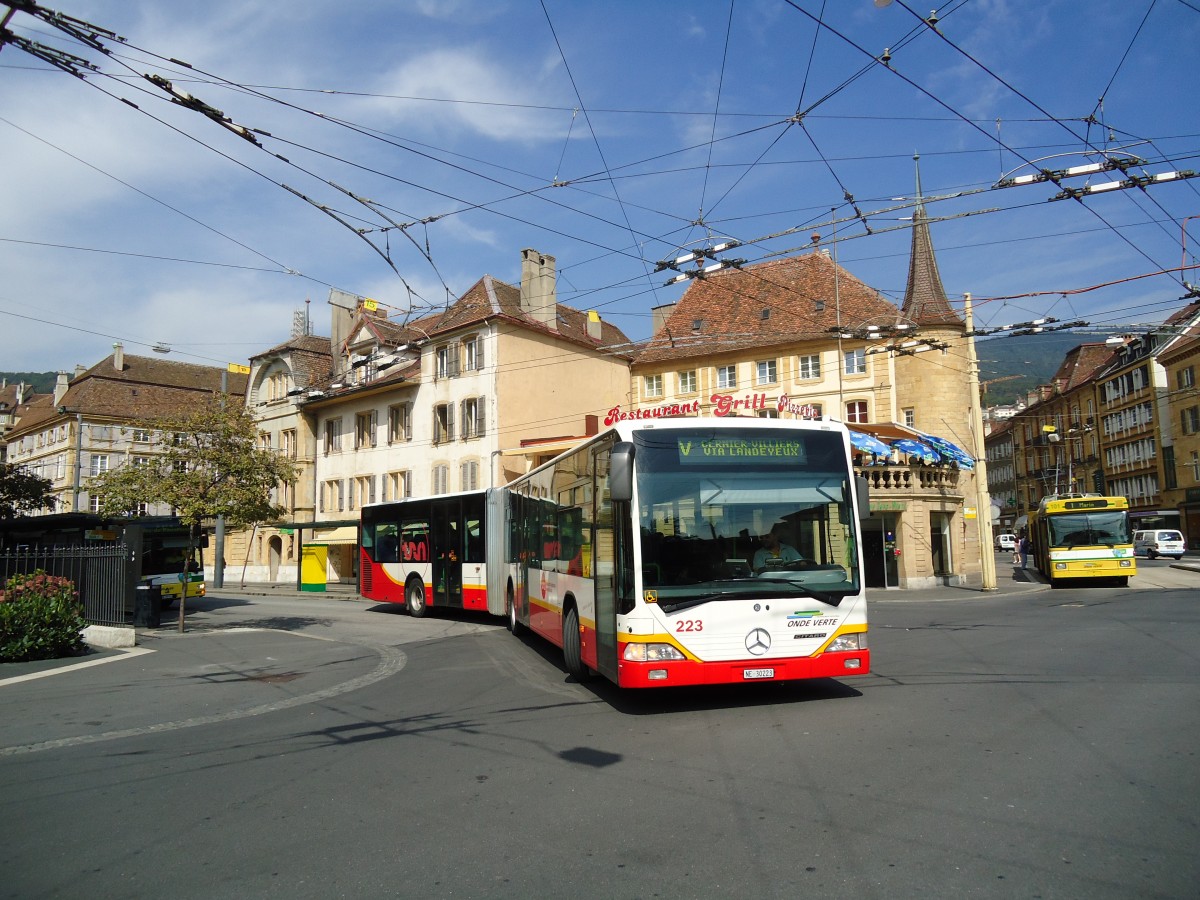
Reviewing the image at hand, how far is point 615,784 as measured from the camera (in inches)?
244

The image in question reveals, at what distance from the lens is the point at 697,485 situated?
880 cm

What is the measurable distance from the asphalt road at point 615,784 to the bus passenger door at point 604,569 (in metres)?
0.60

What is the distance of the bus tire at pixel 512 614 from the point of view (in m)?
17.2

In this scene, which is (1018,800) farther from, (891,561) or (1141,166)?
(891,561)

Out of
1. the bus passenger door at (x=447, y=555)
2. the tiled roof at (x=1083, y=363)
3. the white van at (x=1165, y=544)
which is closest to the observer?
the bus passenger door at (x=447, y=555)

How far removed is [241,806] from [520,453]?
103ft

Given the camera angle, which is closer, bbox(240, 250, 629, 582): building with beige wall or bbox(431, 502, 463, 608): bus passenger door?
bbox(431, 502, 463, 608): bus passenger door

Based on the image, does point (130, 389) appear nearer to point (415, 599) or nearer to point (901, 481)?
point (415, 599)

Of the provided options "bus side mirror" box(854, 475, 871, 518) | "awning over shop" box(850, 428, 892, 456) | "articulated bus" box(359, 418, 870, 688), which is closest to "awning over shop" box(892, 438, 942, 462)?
"awning over shop" box(850, 428, 892, 456)

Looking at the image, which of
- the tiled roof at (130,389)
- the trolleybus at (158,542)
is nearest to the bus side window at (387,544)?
the trolleybus at (158,542)

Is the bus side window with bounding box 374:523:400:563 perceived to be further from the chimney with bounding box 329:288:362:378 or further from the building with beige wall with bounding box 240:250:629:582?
the chimney with bounding box 329:288:362:378

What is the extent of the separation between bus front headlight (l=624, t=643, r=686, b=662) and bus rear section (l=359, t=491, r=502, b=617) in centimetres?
1168

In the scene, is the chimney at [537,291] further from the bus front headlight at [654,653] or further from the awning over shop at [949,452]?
the bus front headlight at [654,653]

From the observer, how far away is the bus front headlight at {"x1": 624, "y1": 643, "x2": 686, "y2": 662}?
27.5 ft
